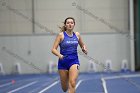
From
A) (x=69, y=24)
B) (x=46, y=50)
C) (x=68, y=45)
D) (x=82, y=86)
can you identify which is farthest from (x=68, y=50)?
(x=46, y=50)

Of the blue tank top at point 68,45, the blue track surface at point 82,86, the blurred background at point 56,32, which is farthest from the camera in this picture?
the blurred background at point 56,32

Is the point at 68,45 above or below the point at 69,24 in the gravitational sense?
below

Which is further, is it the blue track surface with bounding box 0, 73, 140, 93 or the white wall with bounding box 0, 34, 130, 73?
the white wall with bounding box 0, 34, 130, 73

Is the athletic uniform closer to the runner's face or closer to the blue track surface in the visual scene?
the runner's face

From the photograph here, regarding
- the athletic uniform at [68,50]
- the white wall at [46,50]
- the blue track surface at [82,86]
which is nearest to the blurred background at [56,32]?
the white wall at [46,50]

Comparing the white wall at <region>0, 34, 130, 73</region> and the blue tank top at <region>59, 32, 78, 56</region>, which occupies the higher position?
the blue tank top at <region>59, 32, 78, 56</region>

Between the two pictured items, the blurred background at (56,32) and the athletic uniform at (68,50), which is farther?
the blurred background at (56,32)

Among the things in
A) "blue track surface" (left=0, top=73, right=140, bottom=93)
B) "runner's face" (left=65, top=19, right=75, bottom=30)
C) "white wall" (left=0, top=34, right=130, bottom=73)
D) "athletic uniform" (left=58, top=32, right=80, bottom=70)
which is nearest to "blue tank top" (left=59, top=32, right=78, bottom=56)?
"athletic uniform" (left=58, top=32, right=80, bottom=70)

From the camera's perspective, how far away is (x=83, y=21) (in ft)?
65.3

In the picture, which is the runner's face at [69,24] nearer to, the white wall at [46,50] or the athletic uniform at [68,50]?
the athletic uniform at [68,50]

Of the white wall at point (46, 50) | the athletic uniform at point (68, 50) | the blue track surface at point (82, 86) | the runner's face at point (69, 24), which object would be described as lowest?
the blue track surface at point (82, 86)

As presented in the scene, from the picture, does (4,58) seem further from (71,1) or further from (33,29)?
(71,1)

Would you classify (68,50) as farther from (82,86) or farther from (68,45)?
(82,86)

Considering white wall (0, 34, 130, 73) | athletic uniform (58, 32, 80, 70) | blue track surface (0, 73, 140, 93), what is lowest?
blue track surface (0, 73, 140, 93)
